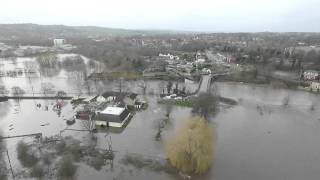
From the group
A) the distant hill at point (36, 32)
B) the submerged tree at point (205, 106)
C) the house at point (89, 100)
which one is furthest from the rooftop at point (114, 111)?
the distant hill at point (36, 32)

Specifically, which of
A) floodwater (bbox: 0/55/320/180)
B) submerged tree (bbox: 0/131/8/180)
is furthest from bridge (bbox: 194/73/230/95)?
submerged tree (bbox: 0/131/8/180)

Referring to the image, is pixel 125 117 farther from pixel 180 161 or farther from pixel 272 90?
pixel 272 90

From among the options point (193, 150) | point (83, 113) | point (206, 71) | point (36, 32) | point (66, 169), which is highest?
point (36, 32)

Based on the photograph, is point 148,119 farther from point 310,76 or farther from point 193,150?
point 310,76

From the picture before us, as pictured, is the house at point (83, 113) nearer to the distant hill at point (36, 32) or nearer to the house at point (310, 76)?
the house at point (310, 76)

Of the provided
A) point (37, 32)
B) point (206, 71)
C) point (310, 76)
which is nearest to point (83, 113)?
point (206, 71)

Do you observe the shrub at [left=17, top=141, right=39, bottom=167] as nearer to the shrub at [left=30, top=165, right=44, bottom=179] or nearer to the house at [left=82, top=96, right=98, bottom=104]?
the shrub at [left=30, top=165, right=44, bottom=179]
